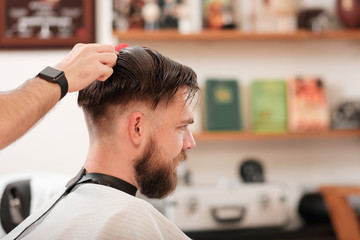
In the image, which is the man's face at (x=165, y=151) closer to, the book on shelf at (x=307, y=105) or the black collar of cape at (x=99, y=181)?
the black collar of cape at (x=99, y=181)

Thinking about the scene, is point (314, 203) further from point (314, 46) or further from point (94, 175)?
point (94, 175)

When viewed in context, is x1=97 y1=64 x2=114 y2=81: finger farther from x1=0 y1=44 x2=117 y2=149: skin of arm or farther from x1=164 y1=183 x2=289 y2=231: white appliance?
x1=164 y1=183 x2=289 y2=231: white appliance

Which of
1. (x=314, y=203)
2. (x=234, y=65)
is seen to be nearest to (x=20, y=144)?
(x=234, y=65)

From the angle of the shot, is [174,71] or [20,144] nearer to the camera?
[174,71]

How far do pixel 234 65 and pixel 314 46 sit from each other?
24.6 inches

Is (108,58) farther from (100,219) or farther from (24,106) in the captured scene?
(100,219)

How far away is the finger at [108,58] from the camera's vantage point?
1379 millimetres

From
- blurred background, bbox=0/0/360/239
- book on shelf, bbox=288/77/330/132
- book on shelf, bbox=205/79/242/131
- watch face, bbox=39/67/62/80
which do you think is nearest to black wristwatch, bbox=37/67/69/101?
watch face, bbox=39/67/62/80

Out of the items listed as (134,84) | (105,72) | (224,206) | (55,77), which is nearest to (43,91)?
(55,77)

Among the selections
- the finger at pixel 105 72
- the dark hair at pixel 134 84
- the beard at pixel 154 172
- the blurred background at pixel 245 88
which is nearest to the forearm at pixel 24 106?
the finger at pixel 105 72

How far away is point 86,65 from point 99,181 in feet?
1.14

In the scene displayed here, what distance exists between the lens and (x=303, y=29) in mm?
3717

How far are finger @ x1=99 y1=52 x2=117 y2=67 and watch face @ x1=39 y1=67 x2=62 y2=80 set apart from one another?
14 cm

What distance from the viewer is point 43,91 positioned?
4.03ft
